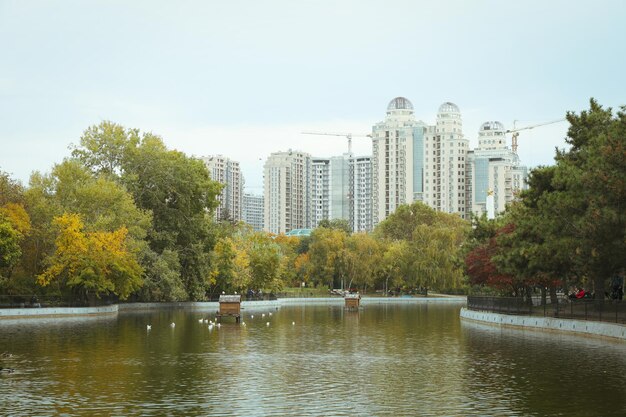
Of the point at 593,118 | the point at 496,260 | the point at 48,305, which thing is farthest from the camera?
the point at 48,305

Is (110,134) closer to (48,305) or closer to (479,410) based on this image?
(48,305)

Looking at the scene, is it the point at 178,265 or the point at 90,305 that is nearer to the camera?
the point at 90,305

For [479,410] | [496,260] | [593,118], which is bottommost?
[479,410]

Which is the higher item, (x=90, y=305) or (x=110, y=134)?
(x=110, y=134)

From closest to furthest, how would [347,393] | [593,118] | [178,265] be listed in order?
1. [347,393]
2. [593,118]
3. [178,265]

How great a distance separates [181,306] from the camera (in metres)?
94.4

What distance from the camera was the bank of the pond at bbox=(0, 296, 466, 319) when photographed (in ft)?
224

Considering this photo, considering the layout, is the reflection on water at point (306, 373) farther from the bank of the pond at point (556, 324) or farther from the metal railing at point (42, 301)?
the metal railing at point (42, 301)

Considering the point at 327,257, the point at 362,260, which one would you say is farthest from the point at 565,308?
the point at 327,257

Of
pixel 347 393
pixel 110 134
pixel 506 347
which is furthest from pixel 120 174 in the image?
pixel 347 393

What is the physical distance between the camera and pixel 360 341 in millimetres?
A: 49312

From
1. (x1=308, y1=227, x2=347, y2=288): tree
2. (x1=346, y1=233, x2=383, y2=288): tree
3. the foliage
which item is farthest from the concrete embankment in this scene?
(x1=346, y1=233, x2=383, y2=288): tree

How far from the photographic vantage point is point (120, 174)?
91.1m

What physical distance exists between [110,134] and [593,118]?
168 feet
